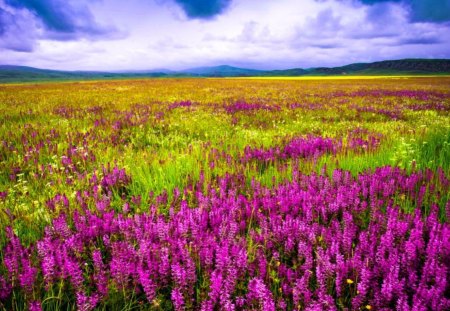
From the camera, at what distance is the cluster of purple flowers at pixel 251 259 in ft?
5.16

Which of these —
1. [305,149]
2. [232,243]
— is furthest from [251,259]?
[305,149]

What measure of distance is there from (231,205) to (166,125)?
5.89 meters

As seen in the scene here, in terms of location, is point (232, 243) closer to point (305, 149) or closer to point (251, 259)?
point (251, 259)

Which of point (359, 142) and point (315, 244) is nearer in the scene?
point (315, 244)

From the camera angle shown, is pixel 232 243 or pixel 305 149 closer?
pixel 232 243

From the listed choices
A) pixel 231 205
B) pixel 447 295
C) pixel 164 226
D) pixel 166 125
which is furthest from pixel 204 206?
pixel 166 125

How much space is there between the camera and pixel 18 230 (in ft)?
8.20

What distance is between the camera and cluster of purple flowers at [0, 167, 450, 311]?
157 cm

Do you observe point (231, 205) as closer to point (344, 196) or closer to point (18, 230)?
point (344, 196)

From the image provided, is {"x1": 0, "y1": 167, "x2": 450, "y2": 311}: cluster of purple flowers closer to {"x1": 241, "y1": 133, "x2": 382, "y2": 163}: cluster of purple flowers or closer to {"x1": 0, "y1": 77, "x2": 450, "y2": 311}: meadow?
{"x1": 0, "y1": 77, "x2": 450, "y2": 311}: meadow

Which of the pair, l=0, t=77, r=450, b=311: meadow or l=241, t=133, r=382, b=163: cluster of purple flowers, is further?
l=241, t=133, r=382, b=163: cluster of purple flowers

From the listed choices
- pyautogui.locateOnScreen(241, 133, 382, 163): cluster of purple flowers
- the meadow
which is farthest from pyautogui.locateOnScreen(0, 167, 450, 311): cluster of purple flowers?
pyautogui.locateOnScreen(241, 133, 382, 163): cluster of purple flowers

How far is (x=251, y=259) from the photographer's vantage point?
1.99m

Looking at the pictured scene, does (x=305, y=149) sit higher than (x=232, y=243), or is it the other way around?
(x=232, y=243)
